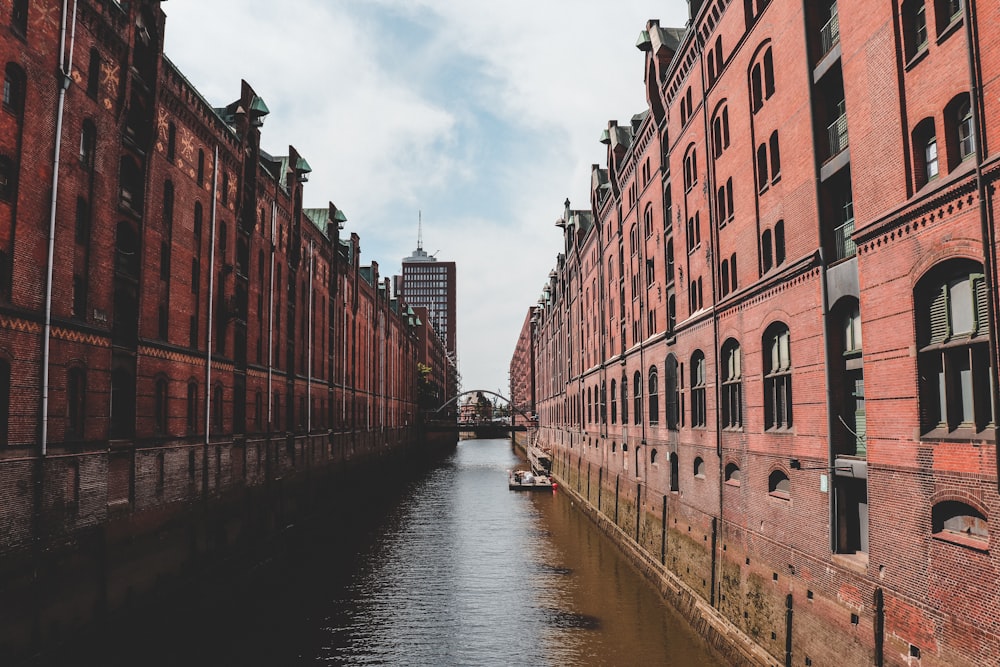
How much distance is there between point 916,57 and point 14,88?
700 inches

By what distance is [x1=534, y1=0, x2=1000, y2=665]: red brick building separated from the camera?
32.8 ft

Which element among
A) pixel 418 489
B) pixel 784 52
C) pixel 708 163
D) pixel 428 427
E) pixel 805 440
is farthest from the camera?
pixel 428 427

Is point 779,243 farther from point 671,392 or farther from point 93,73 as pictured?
point 93,73

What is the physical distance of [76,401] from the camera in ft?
58.4

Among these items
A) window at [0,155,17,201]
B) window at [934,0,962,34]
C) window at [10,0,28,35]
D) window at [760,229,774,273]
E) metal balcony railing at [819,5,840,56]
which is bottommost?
window at [760,229,774,273]

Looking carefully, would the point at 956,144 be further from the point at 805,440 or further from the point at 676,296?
the point at 676,296

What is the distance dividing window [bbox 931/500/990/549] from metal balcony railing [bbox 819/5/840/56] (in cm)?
918

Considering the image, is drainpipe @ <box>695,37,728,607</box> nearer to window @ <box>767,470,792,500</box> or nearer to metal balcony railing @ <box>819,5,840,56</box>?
window @ <box>767,470,792,500</box>

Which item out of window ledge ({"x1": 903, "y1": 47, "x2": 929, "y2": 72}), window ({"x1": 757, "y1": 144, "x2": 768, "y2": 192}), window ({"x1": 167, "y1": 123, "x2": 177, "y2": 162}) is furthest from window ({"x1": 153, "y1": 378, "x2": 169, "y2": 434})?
window ledge ({"x1": 903, "y1": 47, "x2": 929, "y2": 72})

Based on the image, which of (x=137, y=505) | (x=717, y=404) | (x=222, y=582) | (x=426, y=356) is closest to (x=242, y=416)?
(x=222, y=582)

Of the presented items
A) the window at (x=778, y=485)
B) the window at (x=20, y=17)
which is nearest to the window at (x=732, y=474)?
the window at (x=778, y=485)

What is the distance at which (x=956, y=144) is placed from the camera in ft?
34.3

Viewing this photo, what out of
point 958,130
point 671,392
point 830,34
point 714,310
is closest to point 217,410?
point 671,392

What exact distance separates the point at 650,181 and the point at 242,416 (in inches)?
785
